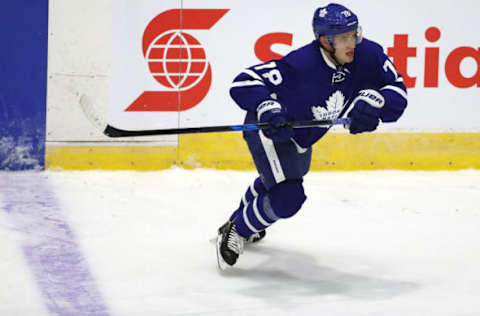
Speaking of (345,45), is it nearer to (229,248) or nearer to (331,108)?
(331,108)

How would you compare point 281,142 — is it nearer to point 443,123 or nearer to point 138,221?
point 138,221

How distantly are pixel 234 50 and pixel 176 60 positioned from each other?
34 centimetres

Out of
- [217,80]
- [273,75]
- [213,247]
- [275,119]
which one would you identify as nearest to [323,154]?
[217,80]

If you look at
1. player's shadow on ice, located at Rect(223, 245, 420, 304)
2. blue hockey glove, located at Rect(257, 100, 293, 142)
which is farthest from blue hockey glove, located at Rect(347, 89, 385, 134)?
player's shadow on ice, located at Rect(223, 245, 420, 304)

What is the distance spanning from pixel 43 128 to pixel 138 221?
3.87 ft

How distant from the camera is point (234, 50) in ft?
14.4

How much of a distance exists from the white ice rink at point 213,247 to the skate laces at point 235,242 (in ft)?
0.31

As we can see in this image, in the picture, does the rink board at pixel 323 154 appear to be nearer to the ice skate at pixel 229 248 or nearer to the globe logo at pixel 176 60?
the globe logo at pixel 176 60

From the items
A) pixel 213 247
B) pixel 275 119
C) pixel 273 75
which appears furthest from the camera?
pixel 213 247

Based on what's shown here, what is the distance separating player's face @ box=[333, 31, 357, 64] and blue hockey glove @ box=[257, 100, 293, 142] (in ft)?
0.93

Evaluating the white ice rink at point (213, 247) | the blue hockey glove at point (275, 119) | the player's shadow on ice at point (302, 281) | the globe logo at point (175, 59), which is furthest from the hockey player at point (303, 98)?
the globe logo at point (175, 59)

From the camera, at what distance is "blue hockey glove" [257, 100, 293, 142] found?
2494 mm

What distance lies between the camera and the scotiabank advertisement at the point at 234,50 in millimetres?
4320

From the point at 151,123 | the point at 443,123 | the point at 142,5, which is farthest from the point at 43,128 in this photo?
the point at 443,123
